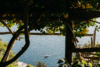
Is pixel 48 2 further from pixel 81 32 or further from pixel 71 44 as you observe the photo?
pixel 81 32

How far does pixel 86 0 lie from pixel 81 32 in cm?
58

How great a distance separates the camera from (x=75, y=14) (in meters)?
1.00

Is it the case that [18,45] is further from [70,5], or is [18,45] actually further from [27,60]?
[70,5]

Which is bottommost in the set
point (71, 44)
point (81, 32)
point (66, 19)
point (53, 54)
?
point (53, 54)

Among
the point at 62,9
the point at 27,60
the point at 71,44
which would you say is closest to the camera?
the point at 62,9

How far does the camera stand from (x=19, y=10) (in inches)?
38.2

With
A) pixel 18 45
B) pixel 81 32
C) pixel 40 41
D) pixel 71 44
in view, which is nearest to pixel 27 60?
pixel 18 45

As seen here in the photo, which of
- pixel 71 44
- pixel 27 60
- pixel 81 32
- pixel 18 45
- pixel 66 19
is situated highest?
pixel 66 19

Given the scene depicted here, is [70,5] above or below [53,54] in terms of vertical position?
above

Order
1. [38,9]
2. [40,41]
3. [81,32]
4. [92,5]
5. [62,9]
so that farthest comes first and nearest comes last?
[40,41] → [81,32] → [92,5] → [38,9] → [62,9]

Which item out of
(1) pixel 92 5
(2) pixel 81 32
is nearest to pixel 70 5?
(1) pixel 92 5

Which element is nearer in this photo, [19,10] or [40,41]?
[19,10]

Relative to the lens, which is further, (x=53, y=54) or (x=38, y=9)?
(x=53, y=54)

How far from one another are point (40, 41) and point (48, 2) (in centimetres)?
387
